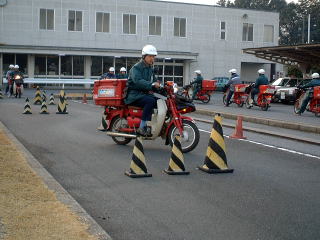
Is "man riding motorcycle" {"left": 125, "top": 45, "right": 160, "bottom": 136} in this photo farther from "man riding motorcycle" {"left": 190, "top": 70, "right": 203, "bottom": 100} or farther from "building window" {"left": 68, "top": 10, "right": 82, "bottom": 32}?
"building window" {"left": 68, "top": 10, "right": 82, "bottom": 32}

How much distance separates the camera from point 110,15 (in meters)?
52.6

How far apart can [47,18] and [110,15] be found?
244 inches

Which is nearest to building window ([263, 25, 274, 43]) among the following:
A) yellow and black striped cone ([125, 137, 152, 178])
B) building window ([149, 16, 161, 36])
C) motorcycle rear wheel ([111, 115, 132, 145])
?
building window ([149, 16, 161, 36])

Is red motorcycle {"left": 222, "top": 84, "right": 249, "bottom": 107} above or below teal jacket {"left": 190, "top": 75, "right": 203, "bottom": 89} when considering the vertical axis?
below

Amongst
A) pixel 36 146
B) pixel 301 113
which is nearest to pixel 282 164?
pixel 36 146

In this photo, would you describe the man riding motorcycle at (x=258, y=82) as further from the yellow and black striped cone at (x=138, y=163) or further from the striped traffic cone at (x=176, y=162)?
the yellow and black striped cone at (x=138, y=163)

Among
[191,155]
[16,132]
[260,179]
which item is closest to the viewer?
[260,179]

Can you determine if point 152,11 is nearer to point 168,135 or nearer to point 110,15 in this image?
point 110,15

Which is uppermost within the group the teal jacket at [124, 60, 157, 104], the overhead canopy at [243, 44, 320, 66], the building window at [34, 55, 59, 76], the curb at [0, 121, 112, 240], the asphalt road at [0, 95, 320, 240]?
the overhead canopy at [243, 44, 320, 66]

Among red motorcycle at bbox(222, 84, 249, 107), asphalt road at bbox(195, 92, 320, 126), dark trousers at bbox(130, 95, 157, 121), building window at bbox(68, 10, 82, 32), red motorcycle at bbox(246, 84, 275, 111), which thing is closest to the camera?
dark trousers at bbox(130, 95, 157, 121)

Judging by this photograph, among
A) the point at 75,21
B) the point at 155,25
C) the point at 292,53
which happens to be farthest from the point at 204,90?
the point at 155,25

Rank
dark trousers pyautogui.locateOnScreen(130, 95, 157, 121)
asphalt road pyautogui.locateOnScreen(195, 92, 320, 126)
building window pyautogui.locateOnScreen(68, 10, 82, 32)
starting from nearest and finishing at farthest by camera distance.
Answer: dark trousers pyautogui.locateOnScreen(130, 95, 157, 121) → asphalt road pyautogui.locateOnScreen(195, 92, 320, 126) → building window pyautogui.locateOnScreen(68, 10, 82, 32)

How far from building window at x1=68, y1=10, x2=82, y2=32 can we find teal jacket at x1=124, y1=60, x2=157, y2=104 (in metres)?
41.4

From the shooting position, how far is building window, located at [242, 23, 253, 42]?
2344 inches
